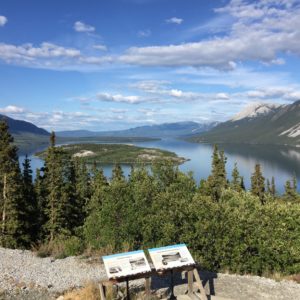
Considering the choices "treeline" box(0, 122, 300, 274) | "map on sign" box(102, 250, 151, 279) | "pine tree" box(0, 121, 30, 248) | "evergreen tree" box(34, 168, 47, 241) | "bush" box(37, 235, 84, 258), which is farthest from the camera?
"evergreen tree" box(34, 168, 47, 241)

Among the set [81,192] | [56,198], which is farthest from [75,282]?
[81,192]

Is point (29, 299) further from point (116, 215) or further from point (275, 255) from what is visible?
point (275, 255)

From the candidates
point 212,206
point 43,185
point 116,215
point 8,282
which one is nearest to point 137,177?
point 116,215

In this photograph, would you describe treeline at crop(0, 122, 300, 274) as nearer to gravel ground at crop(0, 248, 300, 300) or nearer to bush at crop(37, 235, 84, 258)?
bush at crop(37, 235, 84, 258)

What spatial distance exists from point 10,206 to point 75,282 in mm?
28859

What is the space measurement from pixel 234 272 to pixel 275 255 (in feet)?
12.1

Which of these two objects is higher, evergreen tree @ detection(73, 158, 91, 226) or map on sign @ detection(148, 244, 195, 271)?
map on sign @ detection(148, 244, 195, 271)

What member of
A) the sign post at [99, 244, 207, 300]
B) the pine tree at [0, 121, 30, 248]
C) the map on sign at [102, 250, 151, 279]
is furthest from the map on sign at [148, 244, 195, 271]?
the pine tree at [0, 121, 30, 248]

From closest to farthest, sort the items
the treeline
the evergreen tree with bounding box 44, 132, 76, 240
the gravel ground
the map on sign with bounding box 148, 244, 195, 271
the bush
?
the map on sign with bounding box 148, 244, 195, 271, the gravel ground, the bush, the treeline, the evergreen tree with bounding box 44, 132, 76, 240

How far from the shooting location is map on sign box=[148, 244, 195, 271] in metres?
17.2

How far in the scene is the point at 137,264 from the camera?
55.9 feet

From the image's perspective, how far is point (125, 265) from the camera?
55.4 feet

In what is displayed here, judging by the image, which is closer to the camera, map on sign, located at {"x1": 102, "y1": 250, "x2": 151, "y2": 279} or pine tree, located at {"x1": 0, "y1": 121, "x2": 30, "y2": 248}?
map on sign, located at {"x1": 102, "y1": 250, "x2": 151, "y2": 279}

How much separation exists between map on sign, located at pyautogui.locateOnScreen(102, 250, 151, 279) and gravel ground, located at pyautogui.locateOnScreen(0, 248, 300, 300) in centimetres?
404
